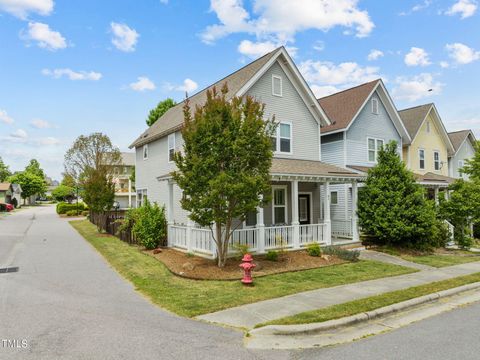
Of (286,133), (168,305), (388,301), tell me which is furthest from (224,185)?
(286,133)

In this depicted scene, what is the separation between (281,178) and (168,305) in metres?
7.78

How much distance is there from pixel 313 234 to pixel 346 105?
10.0 m

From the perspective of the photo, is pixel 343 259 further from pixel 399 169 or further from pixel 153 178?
pixel 153 178

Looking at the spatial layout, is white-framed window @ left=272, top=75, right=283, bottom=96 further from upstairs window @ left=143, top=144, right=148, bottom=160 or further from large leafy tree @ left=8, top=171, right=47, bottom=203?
large leafy tree @ left=8, top=171, right=47, bottom=203

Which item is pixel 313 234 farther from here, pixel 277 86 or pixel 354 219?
pixel 277 86

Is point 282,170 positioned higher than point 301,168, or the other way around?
point 301,168

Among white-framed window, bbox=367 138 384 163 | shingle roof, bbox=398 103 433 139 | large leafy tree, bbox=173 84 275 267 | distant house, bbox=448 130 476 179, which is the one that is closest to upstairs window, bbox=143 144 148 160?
large leafy tree, bbox=173 84 275 267

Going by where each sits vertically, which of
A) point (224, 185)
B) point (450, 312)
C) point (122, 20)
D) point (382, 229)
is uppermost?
point (122, 20)

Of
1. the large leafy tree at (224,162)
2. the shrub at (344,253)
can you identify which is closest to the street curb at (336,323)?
the large leafy tree at (224,162)

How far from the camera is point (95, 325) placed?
6414 millimetres

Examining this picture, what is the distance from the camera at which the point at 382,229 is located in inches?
627

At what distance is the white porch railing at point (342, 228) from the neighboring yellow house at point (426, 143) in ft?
29.8

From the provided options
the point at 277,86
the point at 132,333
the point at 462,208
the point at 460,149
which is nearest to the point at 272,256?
the point at 132,333

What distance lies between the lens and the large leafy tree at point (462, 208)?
58.3 feet
